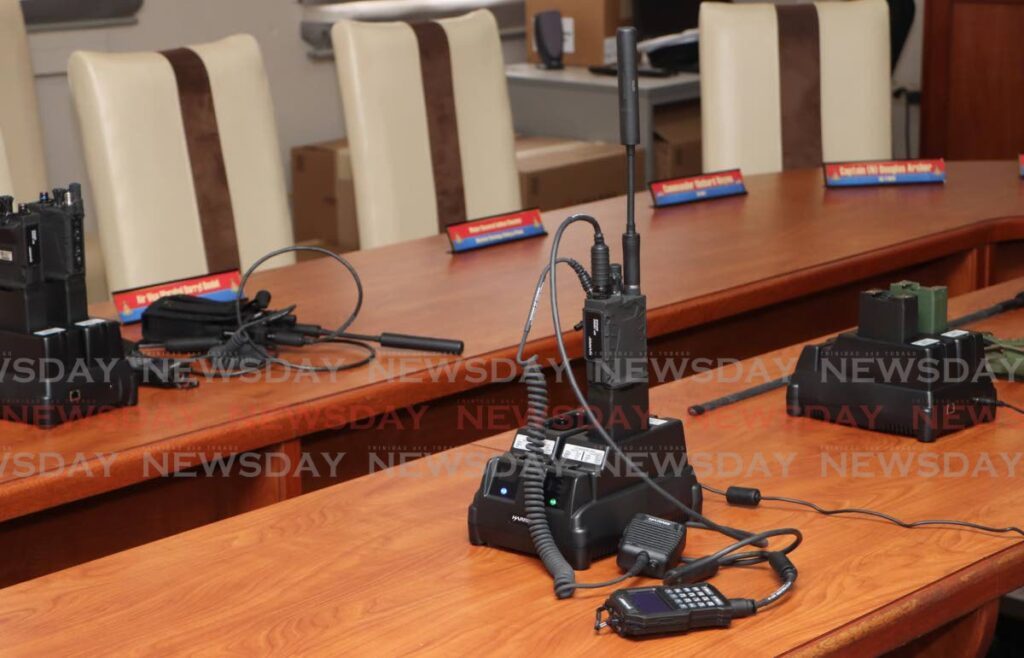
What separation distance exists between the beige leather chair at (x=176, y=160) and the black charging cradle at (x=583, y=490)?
160cm

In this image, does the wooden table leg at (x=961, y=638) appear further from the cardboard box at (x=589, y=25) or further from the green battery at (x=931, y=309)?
the cardboard box at (x=589, y=25)

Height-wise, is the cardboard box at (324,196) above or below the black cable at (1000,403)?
below

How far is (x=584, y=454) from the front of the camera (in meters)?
1.24

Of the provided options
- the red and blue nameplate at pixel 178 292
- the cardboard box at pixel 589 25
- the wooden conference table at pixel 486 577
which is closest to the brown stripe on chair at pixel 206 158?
the red and blue nameplate at pixel 178 292

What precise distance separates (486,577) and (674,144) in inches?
131

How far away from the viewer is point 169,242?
108 inches

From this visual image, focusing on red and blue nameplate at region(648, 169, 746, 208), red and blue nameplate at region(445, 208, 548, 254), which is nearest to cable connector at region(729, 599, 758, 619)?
red and blue nameplate at region(445, 208, 548, 254)

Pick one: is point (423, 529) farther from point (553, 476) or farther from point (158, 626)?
point (158, 626)

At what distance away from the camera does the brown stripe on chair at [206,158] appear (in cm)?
275

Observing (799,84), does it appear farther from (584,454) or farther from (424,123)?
(584,454)

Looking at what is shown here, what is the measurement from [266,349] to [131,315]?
31cm

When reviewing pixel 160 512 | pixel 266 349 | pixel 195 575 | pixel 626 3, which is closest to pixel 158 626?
pixel 195 575

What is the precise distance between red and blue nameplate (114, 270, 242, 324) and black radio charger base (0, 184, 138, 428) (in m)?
0.36

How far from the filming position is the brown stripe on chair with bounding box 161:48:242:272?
2.75 meters
